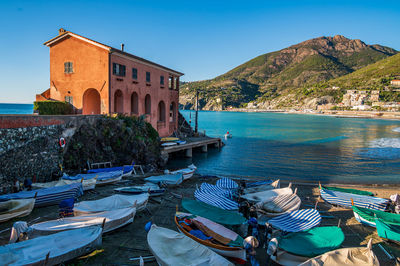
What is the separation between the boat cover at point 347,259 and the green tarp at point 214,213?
3.89m

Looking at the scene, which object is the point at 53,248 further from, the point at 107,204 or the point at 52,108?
the point at 52,108

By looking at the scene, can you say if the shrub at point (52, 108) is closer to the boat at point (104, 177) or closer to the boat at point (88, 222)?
the boat at point (104, 177)

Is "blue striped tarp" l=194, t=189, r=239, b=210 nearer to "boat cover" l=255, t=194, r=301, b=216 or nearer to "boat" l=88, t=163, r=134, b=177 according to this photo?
"boat cover" l=255, t=194, r=301, b=216

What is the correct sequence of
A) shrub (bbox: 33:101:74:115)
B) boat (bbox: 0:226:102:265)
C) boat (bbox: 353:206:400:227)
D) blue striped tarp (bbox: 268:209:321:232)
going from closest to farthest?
boat (bbox: 0:226:102:265)
blue striped tarp (bbox: 268:209:321:232)
boat (bbox: 353:206:400:227)
shrub (bbox: 33:101:74:115)

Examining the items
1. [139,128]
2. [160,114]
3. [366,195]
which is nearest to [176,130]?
[160,114]

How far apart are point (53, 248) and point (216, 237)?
18.7ft

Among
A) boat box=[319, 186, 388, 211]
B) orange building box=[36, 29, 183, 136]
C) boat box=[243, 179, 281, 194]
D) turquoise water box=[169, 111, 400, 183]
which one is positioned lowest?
turquoise water box=[169, 111, 400, 183]

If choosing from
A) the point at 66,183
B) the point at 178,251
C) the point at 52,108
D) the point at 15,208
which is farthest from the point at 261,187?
the point at 52,108

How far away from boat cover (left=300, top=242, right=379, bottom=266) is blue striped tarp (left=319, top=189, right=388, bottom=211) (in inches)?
321

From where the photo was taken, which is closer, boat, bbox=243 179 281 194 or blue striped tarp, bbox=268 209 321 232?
blue striped tarp, bbox=268 209 321 232

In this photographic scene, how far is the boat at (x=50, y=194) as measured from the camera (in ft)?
43.7

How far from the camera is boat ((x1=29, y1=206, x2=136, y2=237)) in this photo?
951 cm

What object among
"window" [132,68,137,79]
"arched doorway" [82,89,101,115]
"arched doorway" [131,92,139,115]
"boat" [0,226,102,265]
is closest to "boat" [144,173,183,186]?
"boat" [0,226,102,265]

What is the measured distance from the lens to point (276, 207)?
13.7 metres
